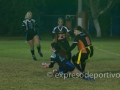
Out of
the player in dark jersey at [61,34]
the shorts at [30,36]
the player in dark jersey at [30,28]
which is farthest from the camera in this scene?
the shorts at [30,36]

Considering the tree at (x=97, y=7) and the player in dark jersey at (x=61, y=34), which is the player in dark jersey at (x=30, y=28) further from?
the tree at (x=97, y=7)

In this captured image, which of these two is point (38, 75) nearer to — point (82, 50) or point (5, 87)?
point (82, 50)

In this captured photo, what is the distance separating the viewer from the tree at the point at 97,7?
46469 millimetres

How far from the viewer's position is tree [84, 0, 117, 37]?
46469mm

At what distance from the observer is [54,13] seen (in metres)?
53.4

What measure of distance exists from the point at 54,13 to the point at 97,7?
8.37 m

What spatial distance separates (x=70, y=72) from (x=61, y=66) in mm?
914

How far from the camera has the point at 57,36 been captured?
54.1 feet

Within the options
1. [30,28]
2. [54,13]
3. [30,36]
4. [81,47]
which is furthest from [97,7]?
[81,47]

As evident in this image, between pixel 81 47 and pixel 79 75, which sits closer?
pixel 79 75

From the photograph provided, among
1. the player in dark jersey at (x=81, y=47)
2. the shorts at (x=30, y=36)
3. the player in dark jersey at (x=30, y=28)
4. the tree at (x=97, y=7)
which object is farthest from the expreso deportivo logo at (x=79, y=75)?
the tree at (x=97, y=7)

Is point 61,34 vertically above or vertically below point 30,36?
above

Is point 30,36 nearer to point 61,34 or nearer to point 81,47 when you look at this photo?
point 61,34

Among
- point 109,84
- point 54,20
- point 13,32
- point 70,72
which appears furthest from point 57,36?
point 54,20
